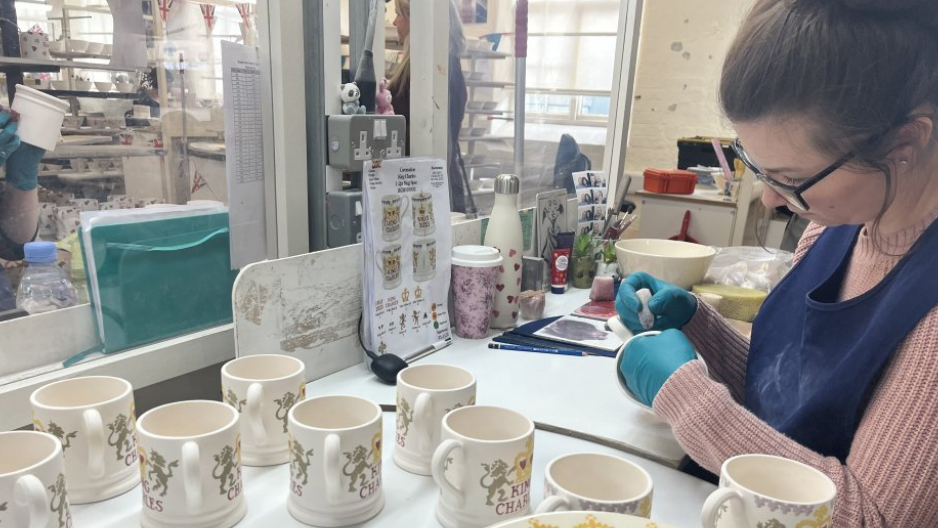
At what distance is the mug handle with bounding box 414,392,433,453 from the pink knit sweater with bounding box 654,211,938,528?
31cm

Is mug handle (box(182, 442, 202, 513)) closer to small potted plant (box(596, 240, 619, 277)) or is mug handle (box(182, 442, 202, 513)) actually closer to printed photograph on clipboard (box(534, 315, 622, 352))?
printed photograph on clipboard (box(534, 315, 622, 352))

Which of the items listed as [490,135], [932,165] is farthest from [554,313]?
[932,165]

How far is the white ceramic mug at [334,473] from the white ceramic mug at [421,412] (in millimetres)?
72

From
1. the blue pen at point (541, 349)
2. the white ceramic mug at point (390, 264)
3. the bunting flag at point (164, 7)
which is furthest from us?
the blue pen at point (541, 349)

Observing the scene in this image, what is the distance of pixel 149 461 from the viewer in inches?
24.6

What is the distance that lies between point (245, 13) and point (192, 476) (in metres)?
0.79

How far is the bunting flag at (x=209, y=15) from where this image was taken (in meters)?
1.03

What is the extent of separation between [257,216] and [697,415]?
31.6 inches

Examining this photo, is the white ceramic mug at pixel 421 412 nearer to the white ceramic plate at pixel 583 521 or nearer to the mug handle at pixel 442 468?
the mug handle at pixel 442 468

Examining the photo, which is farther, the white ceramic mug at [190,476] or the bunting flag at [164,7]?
the bunting flag at [164,7]

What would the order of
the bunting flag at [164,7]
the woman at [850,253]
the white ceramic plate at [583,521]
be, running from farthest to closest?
the bunting flag at [164,7] → the woman at [850,253] → the white ceramic plate at [583,521]

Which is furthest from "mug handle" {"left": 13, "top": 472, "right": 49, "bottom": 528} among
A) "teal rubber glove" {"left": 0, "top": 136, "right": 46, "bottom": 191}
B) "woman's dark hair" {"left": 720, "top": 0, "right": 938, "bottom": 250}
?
"woman's dark hair" {"left": 720, "top": 0, "right": 938, "bottom": 250}

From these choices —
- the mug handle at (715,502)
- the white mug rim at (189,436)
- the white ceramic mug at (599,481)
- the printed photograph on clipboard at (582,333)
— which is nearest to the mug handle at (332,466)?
the white mug rim at (189,436)

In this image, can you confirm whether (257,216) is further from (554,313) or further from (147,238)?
(554,313)
